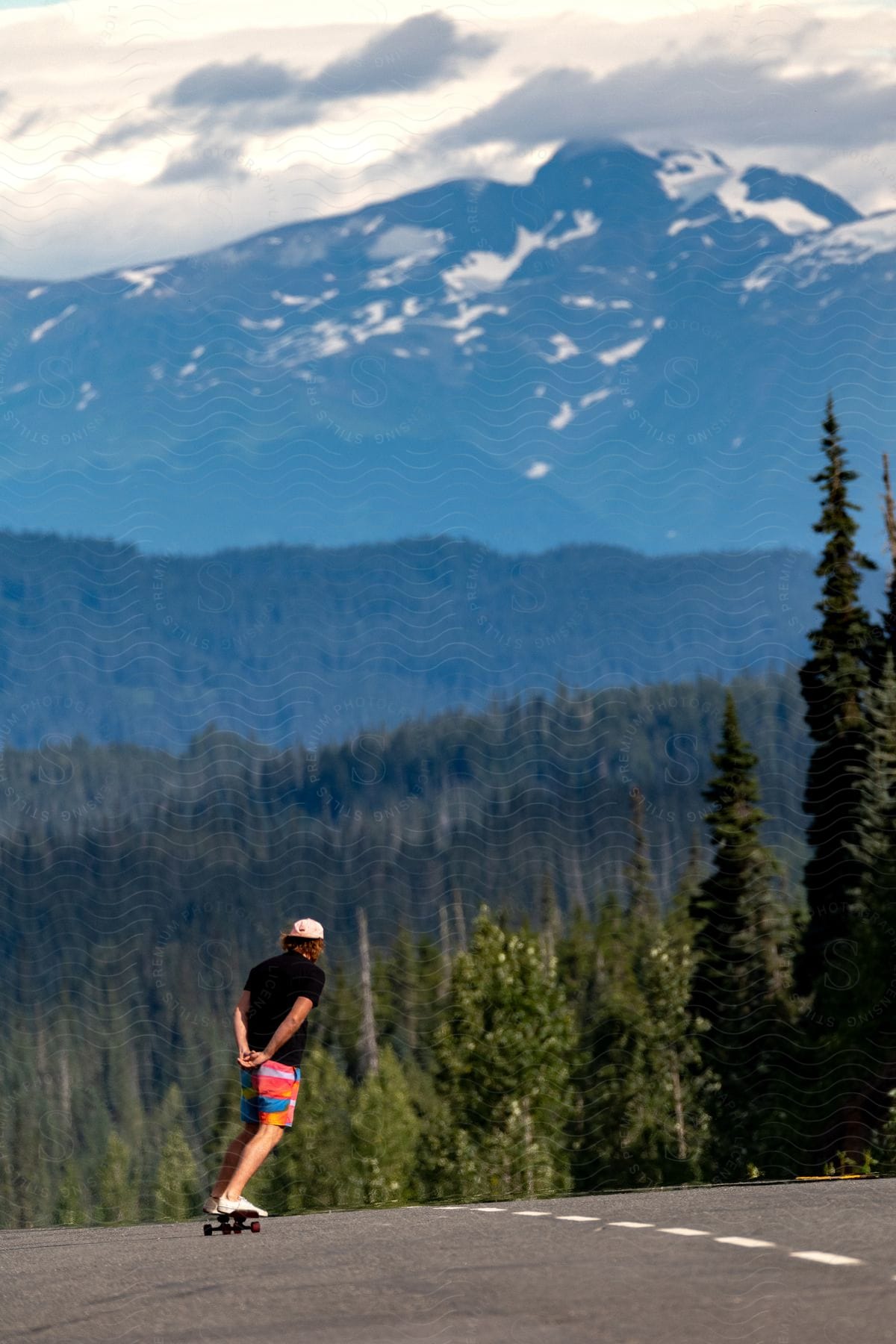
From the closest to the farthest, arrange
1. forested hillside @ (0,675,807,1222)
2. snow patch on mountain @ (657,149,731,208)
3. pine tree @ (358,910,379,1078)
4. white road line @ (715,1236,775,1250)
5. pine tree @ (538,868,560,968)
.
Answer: white road line @ (715,1236,775,1250) → pine tree @ (538,868,560,968) → forested hillside @ (0,675,807,1222) → pine tree @ (358,910,379,1078) → snow patch on mountain @ (657,149,731,208)

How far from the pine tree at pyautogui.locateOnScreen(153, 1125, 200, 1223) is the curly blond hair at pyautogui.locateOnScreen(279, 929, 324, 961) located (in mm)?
96703

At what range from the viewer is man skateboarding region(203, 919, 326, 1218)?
46.6 ft

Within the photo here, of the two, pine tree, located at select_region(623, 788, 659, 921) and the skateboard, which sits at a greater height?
pine tree, located at select_region(623, 788, 659, 921)

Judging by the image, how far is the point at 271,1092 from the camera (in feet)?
47.3

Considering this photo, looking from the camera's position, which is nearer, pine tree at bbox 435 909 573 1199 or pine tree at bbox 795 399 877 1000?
pine tree at bbox 795 399 877 1000

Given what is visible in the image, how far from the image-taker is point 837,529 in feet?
181

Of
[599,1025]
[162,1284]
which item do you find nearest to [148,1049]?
[599,1025]

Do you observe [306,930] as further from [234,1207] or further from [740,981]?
[740,981]

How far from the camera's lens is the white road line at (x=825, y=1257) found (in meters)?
11.5

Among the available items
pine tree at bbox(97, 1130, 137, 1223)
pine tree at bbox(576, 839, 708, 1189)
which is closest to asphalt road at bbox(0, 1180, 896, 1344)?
pine tree at bbox(576, 839, 708, 1189)

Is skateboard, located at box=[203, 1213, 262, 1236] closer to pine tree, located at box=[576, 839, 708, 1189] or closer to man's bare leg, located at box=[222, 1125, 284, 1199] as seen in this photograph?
man's bare leg, located at box=[222, 1125, 284, 1199]

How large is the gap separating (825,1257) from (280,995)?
12.4 feet

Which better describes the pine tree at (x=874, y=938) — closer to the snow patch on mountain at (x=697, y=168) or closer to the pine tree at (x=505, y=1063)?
the pine tree at (x=505, y=1063)

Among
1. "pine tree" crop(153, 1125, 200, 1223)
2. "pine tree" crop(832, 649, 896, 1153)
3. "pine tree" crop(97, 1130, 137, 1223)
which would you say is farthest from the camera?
"pine tree" crop(97, 1130, 137, 1223)
